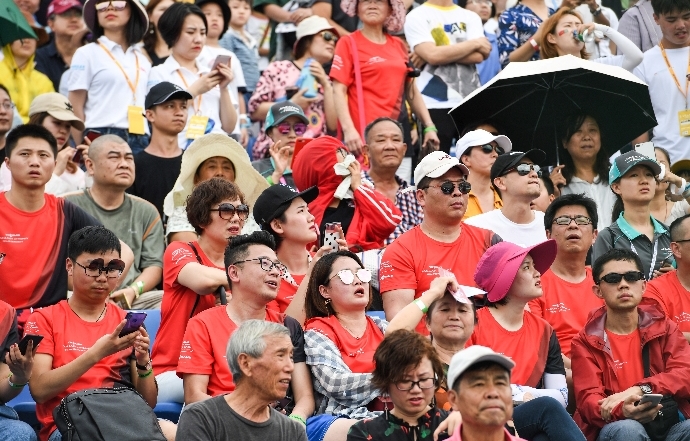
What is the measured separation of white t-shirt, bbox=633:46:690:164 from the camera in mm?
10844

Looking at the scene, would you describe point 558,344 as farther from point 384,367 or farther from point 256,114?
point 256,114

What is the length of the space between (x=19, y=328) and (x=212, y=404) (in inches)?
74.9

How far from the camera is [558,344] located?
285 inches

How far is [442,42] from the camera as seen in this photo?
11055 mm

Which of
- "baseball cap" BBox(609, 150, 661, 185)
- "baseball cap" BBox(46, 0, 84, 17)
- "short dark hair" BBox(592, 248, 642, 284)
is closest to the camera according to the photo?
"short dark hair" BBox(592, 248, 642, 284)

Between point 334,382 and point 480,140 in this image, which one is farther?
point 480,140

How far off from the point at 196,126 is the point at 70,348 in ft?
13.0

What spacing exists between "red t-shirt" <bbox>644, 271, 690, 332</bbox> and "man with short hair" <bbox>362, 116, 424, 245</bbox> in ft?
6.24

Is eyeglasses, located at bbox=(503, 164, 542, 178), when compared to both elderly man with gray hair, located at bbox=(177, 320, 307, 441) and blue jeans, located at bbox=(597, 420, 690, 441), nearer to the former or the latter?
blue jeans, located at bbox=(597, 420, 690, 441)

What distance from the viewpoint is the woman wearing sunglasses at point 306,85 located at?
1090 cm

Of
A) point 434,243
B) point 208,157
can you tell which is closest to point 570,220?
point 434,243

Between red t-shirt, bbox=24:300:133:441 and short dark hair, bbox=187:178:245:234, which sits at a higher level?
short dark hair, bbox=187:178:245:234

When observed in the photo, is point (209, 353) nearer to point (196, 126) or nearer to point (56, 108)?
point (56, 108)

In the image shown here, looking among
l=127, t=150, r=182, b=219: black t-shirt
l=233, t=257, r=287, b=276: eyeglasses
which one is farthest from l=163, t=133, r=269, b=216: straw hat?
l=233, t=257, r=287, b=276: eyeglasses
